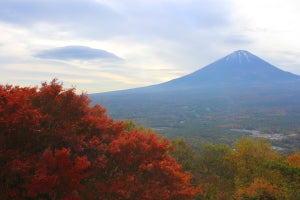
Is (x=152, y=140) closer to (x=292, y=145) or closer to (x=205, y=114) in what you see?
(x=292, y=145)

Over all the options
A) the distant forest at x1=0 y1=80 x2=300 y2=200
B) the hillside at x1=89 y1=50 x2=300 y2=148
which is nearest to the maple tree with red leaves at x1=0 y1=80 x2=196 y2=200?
the distant forest at x1=0 y1=80 x2=300 y2=200

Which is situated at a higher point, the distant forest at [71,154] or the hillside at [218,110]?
the distant forest at [71,154]

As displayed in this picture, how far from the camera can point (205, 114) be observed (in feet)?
439

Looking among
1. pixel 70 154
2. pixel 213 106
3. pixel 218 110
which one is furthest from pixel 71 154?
pixel 213 106

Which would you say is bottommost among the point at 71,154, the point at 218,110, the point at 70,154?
the point at 218,110

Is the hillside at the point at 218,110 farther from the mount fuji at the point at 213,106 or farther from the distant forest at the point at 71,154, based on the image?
the distant forest at the point at 71,154

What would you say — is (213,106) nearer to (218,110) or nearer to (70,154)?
(218,110)

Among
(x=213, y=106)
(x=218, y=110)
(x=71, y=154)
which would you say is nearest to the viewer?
(x=71, y=154)

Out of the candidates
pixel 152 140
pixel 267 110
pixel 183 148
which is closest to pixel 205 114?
pixel 267 110

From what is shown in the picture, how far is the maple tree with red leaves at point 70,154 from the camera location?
29.8ft

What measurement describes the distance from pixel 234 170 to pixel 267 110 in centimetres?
11959

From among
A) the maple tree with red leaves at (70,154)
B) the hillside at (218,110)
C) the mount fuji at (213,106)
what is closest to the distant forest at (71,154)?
the maple tree with red leaves at (70,154)

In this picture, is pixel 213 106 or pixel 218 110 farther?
pixel 213 106

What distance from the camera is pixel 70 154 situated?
31.0ft
